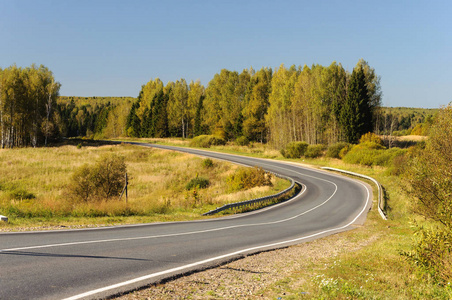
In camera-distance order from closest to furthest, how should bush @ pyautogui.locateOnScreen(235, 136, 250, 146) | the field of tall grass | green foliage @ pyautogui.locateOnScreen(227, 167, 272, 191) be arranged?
the field of tall grass < green foliage @ pyautogui.locateOnScreen(227, 167, 272, 191) < bush @ pyautogui.locateOnScreen(235, 136, 250, 146)

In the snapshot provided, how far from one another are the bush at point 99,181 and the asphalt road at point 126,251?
32.6 feet

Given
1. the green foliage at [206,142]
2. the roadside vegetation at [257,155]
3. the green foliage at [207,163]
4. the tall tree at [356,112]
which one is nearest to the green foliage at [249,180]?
the roadside vegetation at [257,155]

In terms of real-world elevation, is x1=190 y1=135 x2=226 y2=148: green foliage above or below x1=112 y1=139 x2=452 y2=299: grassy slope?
above

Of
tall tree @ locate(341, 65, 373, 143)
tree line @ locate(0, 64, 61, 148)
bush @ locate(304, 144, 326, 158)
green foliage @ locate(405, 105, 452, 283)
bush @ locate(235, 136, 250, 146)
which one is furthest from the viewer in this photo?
bush @ locate(235, 136, 250, 146)

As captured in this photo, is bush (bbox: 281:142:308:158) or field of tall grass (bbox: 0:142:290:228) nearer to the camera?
field of tall grass (bbox: 0:142:290:228)

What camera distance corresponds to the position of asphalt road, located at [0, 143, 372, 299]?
6.01 meters

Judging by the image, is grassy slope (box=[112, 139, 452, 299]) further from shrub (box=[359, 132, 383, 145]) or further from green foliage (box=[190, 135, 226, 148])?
green foliage (box=[190, 135, 226, 148])

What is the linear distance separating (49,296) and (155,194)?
24563 mm

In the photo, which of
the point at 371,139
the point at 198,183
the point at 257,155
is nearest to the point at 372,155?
the point at 371,139

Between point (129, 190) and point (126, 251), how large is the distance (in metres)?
23.1

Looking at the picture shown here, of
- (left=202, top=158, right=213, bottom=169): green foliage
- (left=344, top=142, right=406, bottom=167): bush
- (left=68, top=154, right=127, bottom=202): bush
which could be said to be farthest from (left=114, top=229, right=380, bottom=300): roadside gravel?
(left=202, top=158, right=213, bottom=169): green foliage

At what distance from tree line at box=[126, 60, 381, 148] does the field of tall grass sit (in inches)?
830

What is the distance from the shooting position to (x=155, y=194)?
29656mm

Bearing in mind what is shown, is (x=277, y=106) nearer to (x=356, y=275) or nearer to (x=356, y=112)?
(x=356, y=112)
